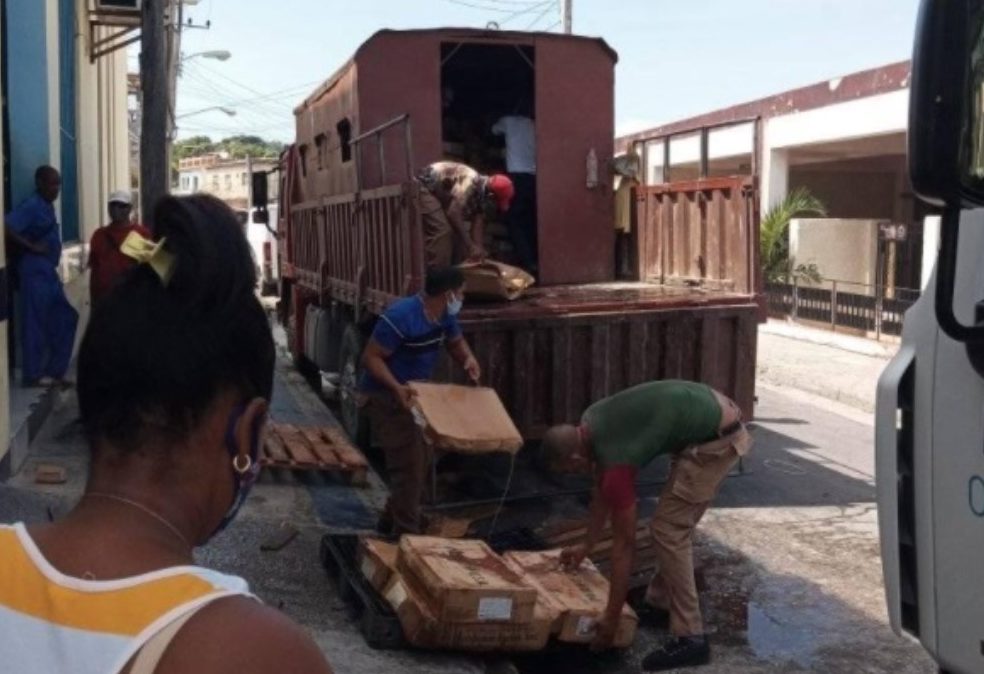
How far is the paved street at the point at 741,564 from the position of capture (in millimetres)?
5055

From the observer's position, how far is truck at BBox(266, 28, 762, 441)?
7.31 meters

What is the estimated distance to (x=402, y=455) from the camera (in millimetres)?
6547

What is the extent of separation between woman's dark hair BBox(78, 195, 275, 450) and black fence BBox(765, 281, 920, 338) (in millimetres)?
14532

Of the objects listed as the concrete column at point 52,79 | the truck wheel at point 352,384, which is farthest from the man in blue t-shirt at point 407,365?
the concrete column at point 52,79

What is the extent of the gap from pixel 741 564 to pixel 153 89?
5.85 meters

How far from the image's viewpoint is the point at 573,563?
539 centimetres

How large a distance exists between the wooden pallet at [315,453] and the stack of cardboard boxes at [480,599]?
7.99 feet

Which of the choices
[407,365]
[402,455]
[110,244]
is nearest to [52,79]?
[110,244]

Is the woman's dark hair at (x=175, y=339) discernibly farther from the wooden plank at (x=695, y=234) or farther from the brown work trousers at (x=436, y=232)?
the wooden plank at (x=695, y=234)

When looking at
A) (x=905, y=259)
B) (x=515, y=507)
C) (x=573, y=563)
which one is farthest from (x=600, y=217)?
(x=905, y=259)

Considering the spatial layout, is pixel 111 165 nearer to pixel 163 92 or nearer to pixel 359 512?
pixel 163 92

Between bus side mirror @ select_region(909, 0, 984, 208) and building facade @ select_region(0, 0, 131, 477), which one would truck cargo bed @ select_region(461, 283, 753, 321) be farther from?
bus side mirror @ select_region(909, 0, 984, 208)

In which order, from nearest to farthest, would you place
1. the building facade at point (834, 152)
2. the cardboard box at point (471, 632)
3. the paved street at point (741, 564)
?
the cardboard box at point (471, 632), the paved street at point (741, 564), the building facade at point (834, 152)

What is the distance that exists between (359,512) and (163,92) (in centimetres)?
409
